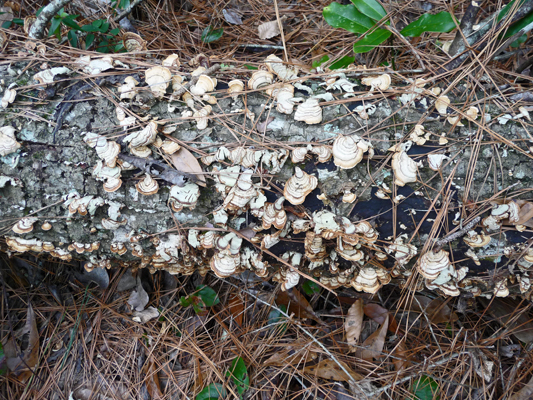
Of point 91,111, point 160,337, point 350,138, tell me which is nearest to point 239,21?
point 91,111

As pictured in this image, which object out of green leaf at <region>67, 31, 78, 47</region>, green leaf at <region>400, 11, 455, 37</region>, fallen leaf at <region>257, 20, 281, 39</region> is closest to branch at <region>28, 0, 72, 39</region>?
green leaf at <region>67, 31, 78, 47</region>

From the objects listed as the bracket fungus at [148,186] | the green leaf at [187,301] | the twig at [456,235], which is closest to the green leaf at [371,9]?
the twig at [456,235]

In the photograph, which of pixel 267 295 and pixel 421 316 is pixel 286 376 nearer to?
pixel 267 295

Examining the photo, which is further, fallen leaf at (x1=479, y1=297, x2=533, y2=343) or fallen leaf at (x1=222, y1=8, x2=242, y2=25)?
fallen leaf at (x1=222, y1=8, x2=242, y2=25)

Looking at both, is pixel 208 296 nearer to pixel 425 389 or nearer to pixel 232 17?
pixel 425 389

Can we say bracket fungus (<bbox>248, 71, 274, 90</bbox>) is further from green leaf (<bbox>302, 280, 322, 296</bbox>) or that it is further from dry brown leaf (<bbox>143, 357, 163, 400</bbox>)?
dry brown leaf (<bbox>143, 357, 163, 400</bbox>)

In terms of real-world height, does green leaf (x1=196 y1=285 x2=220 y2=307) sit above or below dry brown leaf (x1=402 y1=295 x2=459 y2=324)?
below
